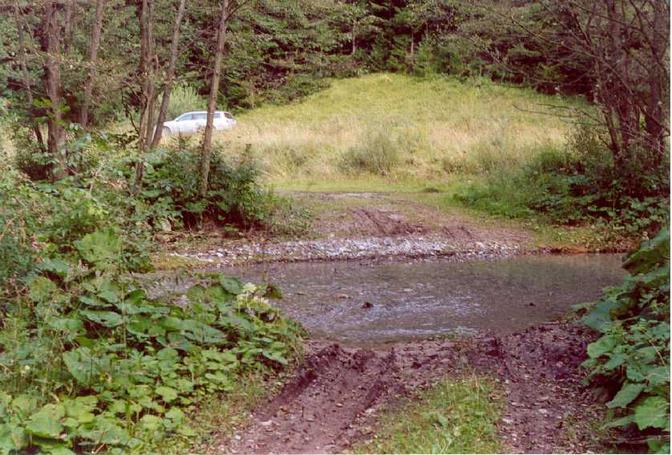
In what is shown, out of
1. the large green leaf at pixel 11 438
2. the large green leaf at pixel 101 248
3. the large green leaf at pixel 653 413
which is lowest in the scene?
the large green leaf at pixel 11 438

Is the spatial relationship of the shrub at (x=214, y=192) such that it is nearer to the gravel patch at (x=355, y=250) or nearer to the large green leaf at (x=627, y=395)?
the gravel patch at (x=355, y=250)

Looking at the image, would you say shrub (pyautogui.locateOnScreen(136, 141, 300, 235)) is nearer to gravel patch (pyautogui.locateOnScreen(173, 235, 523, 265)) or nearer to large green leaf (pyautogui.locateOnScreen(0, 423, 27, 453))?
gravel patch (pyautogui.locateOnScreen(173, 235, 523, 265))

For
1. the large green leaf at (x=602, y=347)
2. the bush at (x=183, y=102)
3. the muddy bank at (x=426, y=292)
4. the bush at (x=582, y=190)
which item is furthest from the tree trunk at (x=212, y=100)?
the bush at (x=183, y=102)

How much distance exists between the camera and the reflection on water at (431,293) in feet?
24.7

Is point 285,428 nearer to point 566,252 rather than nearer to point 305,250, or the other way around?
point 305,250

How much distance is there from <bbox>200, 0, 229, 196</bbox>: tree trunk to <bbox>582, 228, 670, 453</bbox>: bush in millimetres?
7823

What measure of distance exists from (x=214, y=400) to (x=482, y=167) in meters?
14.4

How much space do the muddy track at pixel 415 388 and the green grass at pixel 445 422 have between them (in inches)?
4.0

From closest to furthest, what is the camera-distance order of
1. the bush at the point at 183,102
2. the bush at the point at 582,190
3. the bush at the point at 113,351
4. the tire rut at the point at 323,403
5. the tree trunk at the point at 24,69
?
the bush at the point at 113,351 → the tire rut at the point at 323,403 → the tree trunk at the point at 24,69 → the bush at the point at 582,190 → the bush at the point at 183,102

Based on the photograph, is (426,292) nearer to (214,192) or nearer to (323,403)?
(323,403)

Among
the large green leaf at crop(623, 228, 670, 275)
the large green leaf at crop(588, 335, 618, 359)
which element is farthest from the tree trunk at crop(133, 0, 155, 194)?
the large green leaf at crop(588, 335, 618, 359)

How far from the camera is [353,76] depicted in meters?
34.4

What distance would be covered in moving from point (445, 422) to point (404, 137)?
16582mm

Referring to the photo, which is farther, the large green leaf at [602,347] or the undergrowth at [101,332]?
the large green leaf at [602,347]
